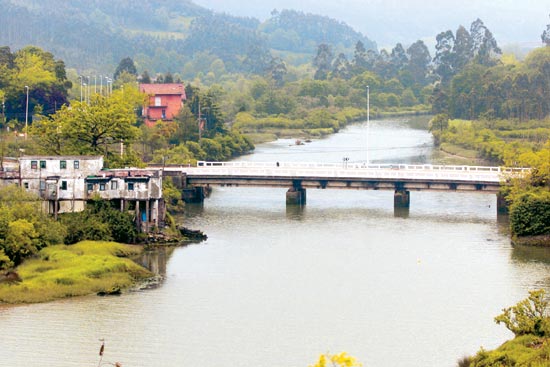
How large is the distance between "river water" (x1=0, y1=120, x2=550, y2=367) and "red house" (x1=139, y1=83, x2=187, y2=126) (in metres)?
37.4

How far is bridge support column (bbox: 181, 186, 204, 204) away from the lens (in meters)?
77.7

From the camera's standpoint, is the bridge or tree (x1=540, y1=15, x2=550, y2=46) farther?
tree (x1=540, y1=15, x2=550, y2=46)

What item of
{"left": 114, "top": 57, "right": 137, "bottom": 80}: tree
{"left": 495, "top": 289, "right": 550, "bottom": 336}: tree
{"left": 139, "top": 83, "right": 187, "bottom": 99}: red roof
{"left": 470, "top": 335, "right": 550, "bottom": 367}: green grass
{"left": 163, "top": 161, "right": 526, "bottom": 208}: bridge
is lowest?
{"left": 470, "top": 335, "right": 550, "bottom": 367}: green grass

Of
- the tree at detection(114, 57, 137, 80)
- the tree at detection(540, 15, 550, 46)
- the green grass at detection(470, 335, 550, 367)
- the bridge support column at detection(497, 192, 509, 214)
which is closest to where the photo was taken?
the green grass at detection(470, 335, 550, 367)

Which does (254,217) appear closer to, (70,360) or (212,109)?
(70,360)

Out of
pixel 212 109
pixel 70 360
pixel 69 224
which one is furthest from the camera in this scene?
pixel 212 109

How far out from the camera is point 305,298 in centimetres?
5025

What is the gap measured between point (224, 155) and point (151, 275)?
50546 millimetres

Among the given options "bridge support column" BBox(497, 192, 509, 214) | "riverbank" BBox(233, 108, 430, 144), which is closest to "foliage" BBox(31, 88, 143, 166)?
"bridge support column" BBox(497, 192, 509, 214)

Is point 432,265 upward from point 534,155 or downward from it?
downward

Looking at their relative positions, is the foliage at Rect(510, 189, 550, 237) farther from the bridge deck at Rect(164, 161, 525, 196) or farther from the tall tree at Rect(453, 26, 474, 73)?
the tall tree at Rect(453, 26, 474, 73)

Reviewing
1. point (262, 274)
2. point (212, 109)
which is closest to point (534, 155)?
point (262, 274)

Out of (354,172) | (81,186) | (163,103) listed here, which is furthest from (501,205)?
(163,103)

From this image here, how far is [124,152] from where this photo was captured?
249ft
